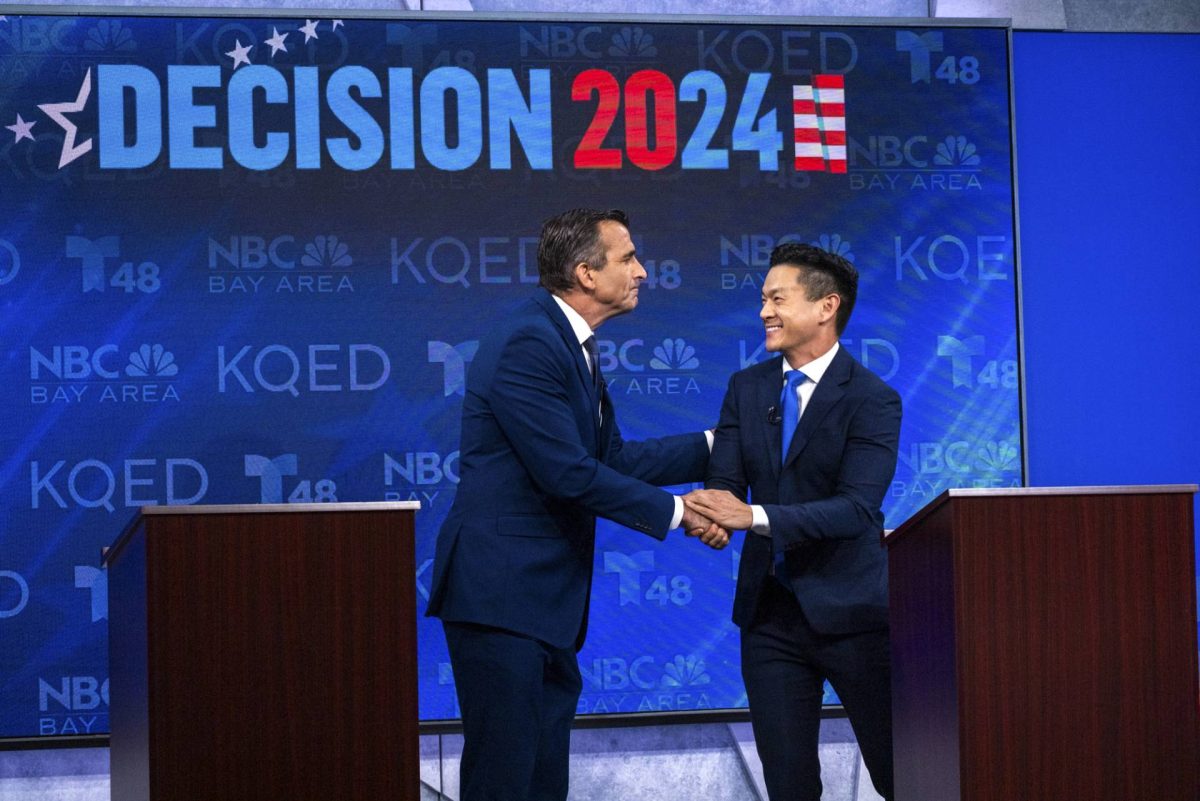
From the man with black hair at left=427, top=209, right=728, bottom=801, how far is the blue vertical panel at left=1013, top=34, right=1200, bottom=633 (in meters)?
1.93

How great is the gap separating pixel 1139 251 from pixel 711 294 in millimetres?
1412

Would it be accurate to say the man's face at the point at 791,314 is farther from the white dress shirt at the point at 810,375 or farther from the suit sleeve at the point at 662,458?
the suit sleeve at the point at 662,458

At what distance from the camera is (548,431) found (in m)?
3.23

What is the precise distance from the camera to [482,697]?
122 inches

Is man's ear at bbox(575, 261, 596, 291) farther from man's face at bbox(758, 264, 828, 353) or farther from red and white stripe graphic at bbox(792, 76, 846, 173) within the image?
red and white stripe graphic at bbox(792, 76, 846, 173)

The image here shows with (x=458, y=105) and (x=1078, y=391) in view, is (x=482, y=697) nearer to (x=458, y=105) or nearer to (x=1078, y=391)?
(x=458, y=105)

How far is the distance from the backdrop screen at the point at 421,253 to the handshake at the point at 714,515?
4.01ft

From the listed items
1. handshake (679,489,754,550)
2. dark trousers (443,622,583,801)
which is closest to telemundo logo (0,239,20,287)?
dark trousers (443,622,583,801)

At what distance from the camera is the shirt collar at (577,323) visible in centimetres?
346

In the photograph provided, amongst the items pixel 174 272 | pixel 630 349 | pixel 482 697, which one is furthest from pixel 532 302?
pixel 174 272

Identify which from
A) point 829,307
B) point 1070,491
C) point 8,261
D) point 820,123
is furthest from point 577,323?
point 8,261

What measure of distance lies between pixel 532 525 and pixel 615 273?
0.64 meters

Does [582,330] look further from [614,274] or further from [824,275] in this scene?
[824,275]

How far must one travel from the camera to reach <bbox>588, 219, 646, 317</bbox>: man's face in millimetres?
3500
